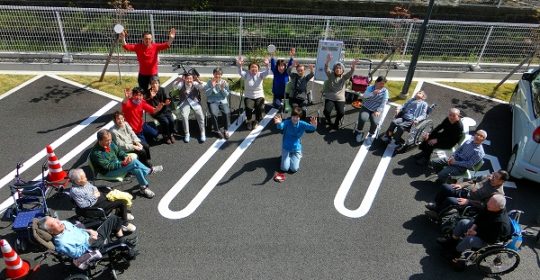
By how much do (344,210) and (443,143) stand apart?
2.47m

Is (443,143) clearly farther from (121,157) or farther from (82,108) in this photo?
(82,108)

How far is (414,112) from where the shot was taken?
7996 mm

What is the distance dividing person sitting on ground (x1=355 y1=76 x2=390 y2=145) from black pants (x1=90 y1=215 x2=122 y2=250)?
16.1 ft

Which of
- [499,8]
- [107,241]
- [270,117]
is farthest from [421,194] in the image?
[499,8]

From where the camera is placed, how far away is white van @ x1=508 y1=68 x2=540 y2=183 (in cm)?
679

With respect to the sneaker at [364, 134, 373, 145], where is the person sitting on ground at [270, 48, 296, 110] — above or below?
above

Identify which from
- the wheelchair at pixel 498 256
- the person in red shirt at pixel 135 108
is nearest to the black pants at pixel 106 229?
the person in red shirt at pixel 135 108

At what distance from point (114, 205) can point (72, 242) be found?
3.07ft

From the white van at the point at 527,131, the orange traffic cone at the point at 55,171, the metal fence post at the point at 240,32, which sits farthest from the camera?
the metal fence post at the point at 240,32

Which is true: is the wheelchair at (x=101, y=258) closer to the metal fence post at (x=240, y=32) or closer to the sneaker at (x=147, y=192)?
the sneaker at (x=147, y=192)

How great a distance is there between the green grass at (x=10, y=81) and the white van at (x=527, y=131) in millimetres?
10725

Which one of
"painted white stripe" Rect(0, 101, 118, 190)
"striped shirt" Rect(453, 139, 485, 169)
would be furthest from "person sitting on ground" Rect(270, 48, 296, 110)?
"striped shirt" Rect(453, 139, 485, 169)

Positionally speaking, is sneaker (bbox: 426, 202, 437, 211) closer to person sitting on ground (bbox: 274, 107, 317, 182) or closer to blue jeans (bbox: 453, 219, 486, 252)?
blue jeans (bbox: 453, 219, 486, 252)

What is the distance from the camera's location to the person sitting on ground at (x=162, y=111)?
25.1ft
